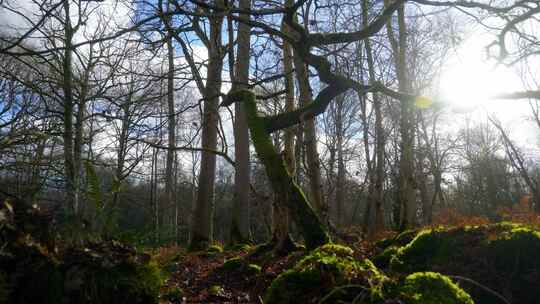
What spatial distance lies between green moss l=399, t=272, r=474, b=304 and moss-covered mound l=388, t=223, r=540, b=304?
904mm

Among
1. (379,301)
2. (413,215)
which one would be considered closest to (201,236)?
(413,215)

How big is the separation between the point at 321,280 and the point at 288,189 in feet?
6.75

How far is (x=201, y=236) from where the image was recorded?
9.66m

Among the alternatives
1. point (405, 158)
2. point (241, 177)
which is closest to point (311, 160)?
point (241, 177)

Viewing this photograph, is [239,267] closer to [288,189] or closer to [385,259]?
[288,189]

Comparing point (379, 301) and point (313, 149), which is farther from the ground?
point (313, 149)

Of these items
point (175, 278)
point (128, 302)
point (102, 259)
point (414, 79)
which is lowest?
point (175, 278)

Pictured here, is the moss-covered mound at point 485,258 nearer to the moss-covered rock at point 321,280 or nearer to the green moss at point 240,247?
the moss-covered rock at point 321,280

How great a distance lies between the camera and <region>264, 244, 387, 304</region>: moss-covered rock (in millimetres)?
2162

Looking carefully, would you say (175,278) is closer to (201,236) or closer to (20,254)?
(20,254)

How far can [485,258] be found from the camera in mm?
3357

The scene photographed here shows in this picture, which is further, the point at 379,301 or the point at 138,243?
the point at 138,243

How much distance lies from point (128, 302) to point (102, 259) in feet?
1.00

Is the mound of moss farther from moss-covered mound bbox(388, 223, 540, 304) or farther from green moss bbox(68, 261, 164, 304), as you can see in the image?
green moss bbox(68, 261, 164, 304)
